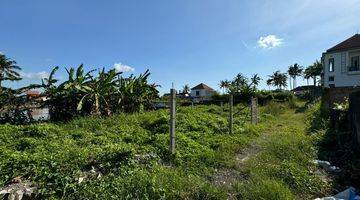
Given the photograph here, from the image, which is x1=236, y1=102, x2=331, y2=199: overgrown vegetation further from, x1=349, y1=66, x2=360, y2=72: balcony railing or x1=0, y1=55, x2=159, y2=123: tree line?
x1=349, y1=66, x2=360, y2=72: balcony railing

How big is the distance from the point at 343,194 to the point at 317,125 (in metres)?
8.08

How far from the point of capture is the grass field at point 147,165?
576 cm

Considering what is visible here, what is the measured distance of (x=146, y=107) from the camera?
16078mm

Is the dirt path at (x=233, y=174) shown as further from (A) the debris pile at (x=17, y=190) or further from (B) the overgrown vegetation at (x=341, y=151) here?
(A) the debris pile at (x=17, y=190)

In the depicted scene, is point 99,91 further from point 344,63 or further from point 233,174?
point 344,63

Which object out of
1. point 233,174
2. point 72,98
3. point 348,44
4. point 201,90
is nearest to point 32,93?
point 72,98

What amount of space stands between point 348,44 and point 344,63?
212cm

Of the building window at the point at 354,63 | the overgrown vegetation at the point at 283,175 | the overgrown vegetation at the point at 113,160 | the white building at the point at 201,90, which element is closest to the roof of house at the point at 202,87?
the white building at the point at 201,90

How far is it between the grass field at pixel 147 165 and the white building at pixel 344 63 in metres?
30.9

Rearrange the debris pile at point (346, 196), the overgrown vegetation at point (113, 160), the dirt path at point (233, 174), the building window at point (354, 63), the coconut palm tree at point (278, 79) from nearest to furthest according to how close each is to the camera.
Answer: the debris pile at point (346, 196), the overgrown vegetation at point (113, 160), the dirt path at point (233, 174), the building window at point (354, 63), the coconut palm tree at point (278, 79)

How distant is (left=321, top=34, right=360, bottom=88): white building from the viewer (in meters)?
37.1

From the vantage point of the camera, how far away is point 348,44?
38.0 meters

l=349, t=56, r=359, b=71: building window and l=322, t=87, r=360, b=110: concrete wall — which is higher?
l=349, t=56, r=359, b=71: building window

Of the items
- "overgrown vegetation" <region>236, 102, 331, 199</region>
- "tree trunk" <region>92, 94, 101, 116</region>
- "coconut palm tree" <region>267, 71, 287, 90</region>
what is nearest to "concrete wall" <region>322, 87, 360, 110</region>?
"overgrown vegetation" <region>236, 102, 331, 199</region>
